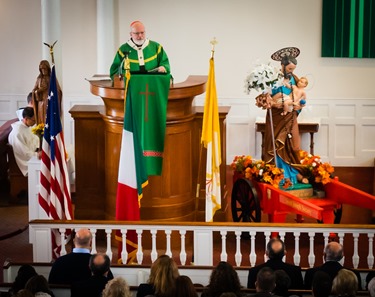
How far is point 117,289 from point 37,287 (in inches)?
29.5

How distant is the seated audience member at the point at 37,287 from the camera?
354 inches

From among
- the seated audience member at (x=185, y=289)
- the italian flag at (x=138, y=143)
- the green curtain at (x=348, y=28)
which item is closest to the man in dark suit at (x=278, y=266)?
the seated audience member at (x=185, y=289)

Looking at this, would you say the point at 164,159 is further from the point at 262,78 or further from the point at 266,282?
the point at 266,282

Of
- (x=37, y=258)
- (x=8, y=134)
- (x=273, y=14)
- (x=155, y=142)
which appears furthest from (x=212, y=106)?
(x=273, y=14)

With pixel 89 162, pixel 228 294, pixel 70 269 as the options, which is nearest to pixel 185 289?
pixel 228 294

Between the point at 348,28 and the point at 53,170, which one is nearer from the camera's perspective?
the point at 53,170

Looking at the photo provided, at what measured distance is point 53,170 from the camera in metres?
12.6

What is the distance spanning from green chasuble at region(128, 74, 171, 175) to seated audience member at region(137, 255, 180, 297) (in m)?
3.45

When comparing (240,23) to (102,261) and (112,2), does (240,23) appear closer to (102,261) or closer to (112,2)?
(112,2)

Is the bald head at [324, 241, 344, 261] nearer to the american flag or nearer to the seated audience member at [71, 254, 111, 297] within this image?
the seated audience member at [71, 254, 111, 297]

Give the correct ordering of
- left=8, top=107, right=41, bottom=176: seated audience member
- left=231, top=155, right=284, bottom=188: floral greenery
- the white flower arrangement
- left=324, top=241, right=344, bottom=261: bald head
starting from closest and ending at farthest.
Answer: left=324, top=241, right=344, bottom=261: bald head, the white flower arrangement, left=231, top=155, right=284, bottom=188: floral greenery, left=8, top=107, right=41, bottom=176: seated audience member

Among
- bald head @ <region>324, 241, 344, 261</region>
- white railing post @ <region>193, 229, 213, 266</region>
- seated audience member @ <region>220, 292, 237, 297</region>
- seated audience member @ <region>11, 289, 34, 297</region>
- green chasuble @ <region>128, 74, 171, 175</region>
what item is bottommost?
white railing post @ <region>193, 229, 213, 266</region>

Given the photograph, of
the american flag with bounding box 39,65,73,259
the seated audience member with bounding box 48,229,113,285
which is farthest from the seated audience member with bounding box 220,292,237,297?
the american flag with bounding box 39,65,73,259

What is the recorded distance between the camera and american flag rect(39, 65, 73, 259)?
496 inches
